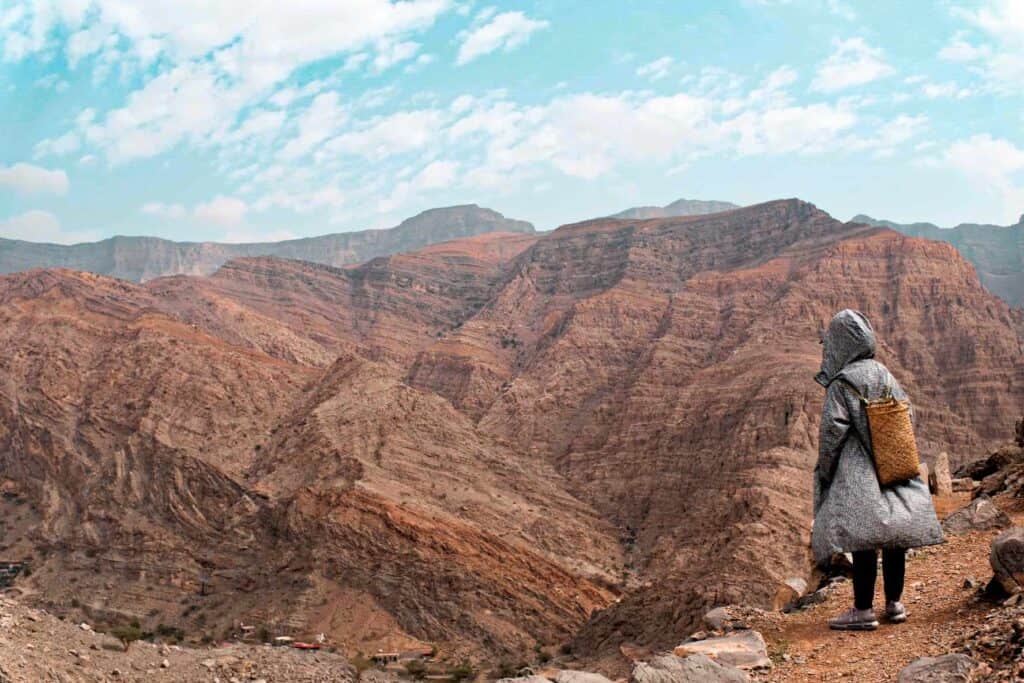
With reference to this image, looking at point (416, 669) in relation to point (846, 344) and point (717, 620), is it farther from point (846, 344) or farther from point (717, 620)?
point (846, 344)

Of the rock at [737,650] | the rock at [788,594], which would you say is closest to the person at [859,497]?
the rock at [737,650]

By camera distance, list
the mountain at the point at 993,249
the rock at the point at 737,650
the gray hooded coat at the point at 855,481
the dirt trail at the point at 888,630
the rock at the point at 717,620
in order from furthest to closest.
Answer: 1. the mountain at the point at 993,249
2. the rock at the point at 717,620
3. the rock at the point at 737,650
4. the gray hooded coat at the point at 855,481
5. the dirt trail at the point at 888,630

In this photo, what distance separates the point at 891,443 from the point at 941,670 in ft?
7.91

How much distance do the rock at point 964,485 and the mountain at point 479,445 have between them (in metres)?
13.2

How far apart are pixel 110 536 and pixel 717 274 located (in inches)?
2444

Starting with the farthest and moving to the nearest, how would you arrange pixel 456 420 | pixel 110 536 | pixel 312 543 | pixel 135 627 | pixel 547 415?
pixel 547 415 → pixel 456 420 → pixel 110 536 → pixel 312 543 → pixel 135 627

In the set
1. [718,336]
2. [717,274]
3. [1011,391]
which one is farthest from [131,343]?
[1011,391]

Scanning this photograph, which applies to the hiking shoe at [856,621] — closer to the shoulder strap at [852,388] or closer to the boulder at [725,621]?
the boulder at [725,621]

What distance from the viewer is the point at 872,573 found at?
28.2ft

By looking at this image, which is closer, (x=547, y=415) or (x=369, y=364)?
(x=369, y=364)

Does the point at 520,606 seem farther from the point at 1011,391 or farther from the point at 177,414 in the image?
the point at 1011,391

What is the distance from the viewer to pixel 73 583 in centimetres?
4856

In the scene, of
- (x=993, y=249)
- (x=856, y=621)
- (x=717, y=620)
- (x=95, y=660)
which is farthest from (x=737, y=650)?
(x=993, y=249)

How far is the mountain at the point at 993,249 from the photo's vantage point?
13688cm
